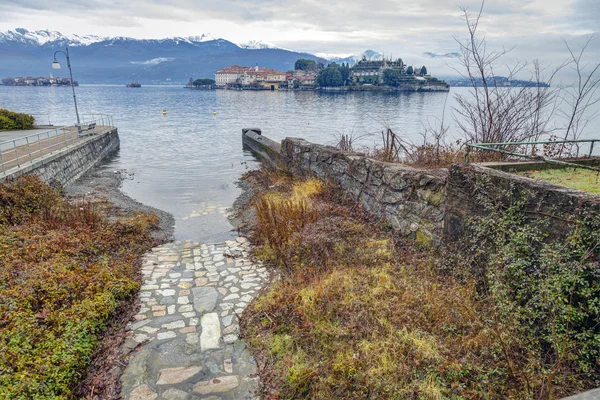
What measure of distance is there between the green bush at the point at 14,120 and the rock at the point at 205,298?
964 inches

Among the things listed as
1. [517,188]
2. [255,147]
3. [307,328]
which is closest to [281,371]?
[307,328]

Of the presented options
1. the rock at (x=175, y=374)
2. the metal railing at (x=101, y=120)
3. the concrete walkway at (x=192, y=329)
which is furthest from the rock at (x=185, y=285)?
the metal railing at (x=101, y=120)

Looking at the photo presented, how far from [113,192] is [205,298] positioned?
10416 mm

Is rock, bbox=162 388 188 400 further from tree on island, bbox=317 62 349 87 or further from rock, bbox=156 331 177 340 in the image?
tree on island, bbox=317 62 349 87

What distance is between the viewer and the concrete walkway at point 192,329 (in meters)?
4.08

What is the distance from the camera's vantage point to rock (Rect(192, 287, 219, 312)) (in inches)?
226

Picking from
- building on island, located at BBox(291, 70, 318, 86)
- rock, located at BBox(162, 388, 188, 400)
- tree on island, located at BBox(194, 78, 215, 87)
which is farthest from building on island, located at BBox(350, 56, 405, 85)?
rock, located at BBox(162, 388, 188, 400)

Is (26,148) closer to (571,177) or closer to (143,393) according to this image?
(143,393)

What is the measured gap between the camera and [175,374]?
425 centimetres

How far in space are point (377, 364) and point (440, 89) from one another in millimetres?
136382

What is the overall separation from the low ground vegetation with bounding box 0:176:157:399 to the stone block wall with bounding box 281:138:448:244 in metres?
4.98

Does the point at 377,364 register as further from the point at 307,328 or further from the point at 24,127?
the point at 24,127

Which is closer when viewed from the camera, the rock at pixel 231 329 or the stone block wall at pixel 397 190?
the rock at pixel 231 329

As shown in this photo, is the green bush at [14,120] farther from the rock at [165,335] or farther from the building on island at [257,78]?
the building on island at [257,78]
